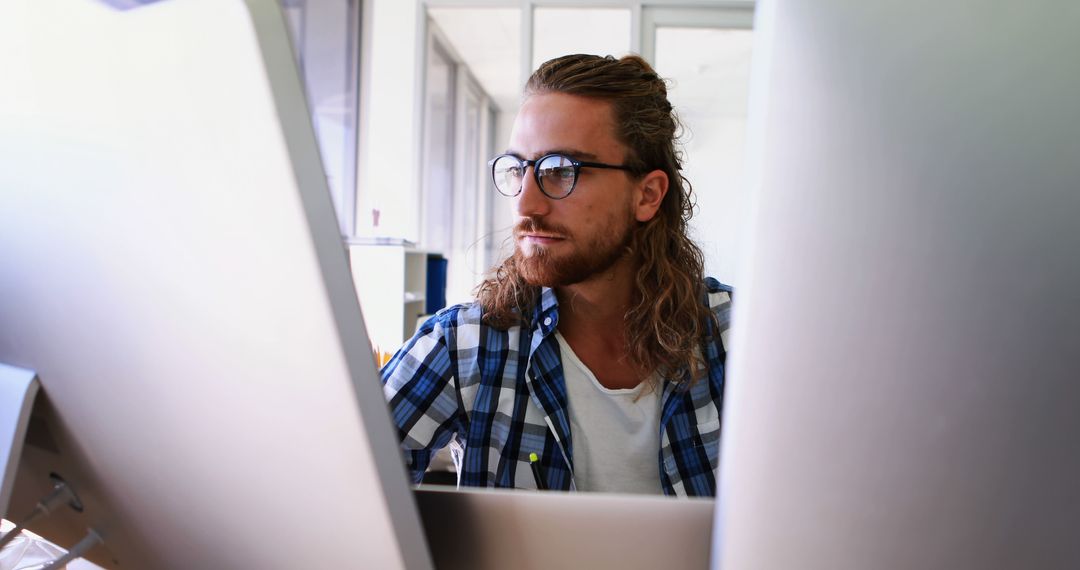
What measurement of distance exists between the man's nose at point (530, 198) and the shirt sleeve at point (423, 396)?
0.20 meters

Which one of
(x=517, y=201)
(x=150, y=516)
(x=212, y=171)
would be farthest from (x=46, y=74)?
(x=517, y=201)

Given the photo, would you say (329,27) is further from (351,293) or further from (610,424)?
(351,293)

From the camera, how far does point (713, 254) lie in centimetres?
212

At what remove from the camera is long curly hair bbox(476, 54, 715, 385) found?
3.33 feet

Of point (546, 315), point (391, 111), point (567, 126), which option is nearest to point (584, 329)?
point (546, 315)

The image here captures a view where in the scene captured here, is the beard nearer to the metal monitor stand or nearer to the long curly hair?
the long curly hair

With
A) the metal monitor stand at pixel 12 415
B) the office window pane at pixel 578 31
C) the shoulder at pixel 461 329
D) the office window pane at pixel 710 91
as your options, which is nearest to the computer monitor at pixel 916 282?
the metal monitor stand at pixel 12 415

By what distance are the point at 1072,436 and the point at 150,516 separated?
15.0 inches

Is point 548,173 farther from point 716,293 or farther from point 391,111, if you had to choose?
point 391,111

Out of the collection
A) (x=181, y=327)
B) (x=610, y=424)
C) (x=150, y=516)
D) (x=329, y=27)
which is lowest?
(x=610, y=424)

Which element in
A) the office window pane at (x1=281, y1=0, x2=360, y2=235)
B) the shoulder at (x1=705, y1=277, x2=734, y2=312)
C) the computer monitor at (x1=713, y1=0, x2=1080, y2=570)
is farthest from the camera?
the office window pane at (x1=281, y1=0, x2=360, y2=235)

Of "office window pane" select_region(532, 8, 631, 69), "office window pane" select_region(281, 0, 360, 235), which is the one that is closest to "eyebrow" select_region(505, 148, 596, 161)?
"office window pane" select_region(281, 0, 360, 235)

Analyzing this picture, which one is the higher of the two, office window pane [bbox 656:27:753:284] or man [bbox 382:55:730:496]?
office window pane [bbox 656:27:753:284]

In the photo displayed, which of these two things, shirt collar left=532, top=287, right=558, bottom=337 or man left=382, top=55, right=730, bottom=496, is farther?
shirt collar left=532, top=287, right=558, bottom=337
